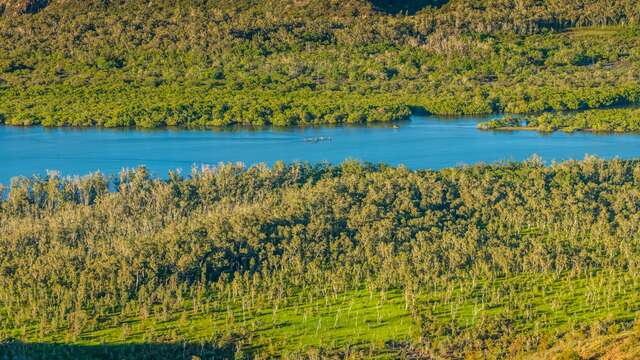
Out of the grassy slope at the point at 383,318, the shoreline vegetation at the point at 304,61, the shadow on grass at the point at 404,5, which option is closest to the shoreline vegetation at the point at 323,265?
the grassy slope at the point at 383,318

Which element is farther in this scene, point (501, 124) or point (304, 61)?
point (304, 61)

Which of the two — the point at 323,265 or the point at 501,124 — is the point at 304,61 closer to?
the point at 501,124

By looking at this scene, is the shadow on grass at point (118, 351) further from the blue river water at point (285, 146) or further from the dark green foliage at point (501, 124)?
the dark green foliage at point (501, 124)

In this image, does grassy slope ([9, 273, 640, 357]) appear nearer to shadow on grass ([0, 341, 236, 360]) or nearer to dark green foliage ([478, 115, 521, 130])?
shadow on grass ([0, 341, 236, 360])

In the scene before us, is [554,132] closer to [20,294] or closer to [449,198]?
[449,198]

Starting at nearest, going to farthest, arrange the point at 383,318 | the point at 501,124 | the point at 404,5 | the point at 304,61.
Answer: the point at 383,318 → the point at 501,124 → the point at 304,61 → the point at 404,5

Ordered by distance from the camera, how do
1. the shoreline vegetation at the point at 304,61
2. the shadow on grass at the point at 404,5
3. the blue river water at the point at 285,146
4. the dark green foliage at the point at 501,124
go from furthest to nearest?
the shadow on grass at the point at 404,5, the shoreline vegetation at the point at 304,61, the dark green foliage at the point at 501,124, the blue river water at the point at 285,146

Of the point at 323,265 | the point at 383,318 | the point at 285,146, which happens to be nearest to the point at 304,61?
the point at 285,146
